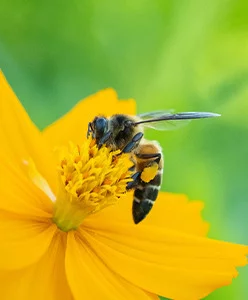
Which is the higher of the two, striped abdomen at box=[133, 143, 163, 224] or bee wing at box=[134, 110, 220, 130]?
bee wing at box=[134, 110, 220, 130]

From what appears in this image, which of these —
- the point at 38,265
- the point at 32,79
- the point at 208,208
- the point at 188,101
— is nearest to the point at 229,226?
the point at 208,208

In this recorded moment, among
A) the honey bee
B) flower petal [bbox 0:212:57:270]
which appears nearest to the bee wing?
the honey bee

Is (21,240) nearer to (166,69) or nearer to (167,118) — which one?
(167,118)

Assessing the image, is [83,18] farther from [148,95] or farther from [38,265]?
[38,265]

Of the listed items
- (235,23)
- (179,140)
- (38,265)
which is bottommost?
(38,265)

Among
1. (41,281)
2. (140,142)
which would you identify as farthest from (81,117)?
(41,281)

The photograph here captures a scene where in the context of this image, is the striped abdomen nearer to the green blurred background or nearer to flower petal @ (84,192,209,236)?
flower petal @ (84,192,209,236)
